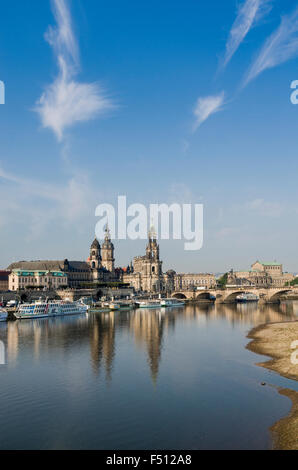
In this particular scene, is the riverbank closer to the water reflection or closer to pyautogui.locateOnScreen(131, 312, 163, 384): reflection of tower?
pyautogui.locateOnScreen(131, 312, 163, 384): reflection of tower

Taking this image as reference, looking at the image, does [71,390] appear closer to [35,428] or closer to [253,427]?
[35,428]

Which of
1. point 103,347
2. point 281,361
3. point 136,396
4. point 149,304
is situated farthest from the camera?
point 149,304

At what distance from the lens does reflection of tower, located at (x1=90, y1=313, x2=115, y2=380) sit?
4475 centimetres

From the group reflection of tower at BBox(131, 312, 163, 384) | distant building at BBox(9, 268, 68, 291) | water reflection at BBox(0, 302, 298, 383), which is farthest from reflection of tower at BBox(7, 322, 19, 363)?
distant building at BBox(9, 268, 68, 291)

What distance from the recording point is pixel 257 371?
40531mm

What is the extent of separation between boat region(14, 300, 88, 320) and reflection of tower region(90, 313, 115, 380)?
2594cm

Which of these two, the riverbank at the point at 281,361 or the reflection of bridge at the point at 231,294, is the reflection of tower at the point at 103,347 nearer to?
the riverbank at the point at 281,361

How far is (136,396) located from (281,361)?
18.1m

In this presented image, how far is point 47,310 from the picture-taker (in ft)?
350

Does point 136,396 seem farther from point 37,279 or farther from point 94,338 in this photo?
point 37,279

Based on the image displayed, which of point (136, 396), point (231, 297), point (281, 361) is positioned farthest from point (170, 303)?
point (136, 396)
